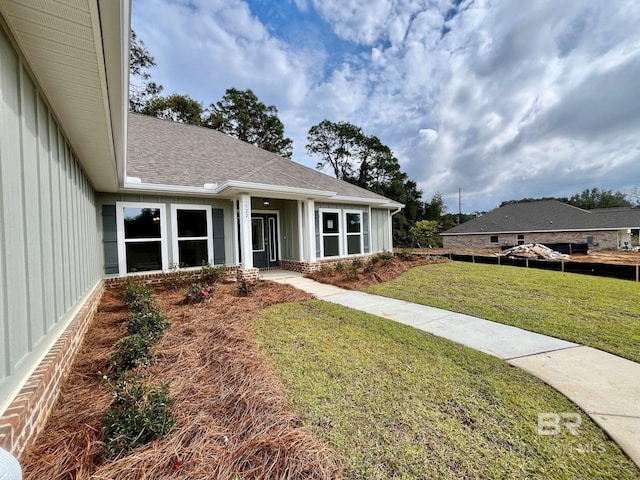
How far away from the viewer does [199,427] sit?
195 centimetres

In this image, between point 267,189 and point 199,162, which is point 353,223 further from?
point 199,162

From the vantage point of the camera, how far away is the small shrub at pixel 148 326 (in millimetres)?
3367

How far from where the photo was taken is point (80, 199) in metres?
4.55

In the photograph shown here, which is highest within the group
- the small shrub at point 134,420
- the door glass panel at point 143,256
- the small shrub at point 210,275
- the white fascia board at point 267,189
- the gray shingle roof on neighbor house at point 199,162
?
the gray shingle roof on neighbor house at point 199,162

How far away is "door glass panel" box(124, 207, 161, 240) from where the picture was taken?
285 inches

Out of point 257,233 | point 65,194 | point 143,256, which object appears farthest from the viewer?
point 257,233

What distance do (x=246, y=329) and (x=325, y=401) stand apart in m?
2.10

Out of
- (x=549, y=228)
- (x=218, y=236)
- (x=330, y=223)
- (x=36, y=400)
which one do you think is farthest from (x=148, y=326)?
(x=549, y=228)

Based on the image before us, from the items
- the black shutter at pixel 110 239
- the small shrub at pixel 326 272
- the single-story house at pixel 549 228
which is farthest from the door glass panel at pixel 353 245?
the single-story house at pixel 549 228

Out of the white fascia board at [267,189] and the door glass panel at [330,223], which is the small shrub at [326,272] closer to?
the door glass panel at [330,223]

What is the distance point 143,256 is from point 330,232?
257 inches

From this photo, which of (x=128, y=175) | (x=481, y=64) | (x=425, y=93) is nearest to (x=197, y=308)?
(x=128, y=175)

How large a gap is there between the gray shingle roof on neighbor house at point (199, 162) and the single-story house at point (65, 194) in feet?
0.41

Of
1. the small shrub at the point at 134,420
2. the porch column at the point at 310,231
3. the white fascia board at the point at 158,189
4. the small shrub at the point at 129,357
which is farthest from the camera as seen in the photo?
the porch column at the point at 310,231
